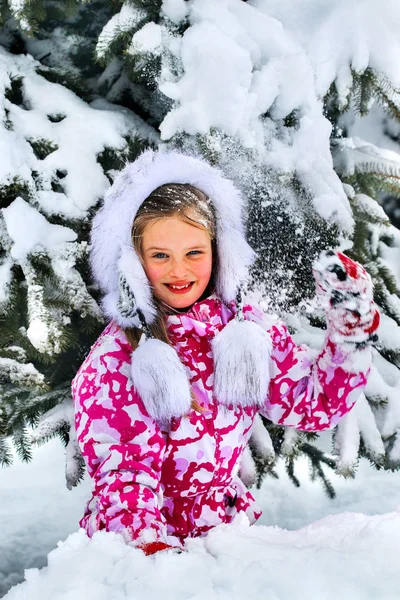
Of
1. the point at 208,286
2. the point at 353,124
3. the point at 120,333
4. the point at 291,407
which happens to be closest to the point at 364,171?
the point at 353,124

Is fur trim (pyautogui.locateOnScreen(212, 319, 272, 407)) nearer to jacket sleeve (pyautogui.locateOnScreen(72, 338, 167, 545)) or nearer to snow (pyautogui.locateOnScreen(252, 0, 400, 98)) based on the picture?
jacket sleeve (pyautogui.locateOnScreen(72, 338, 167, 545))

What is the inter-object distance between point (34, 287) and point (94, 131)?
0.69 metres

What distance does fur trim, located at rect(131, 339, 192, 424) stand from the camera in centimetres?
168

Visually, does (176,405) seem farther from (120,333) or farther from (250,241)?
(250,241)

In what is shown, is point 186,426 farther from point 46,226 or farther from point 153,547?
point 46,226

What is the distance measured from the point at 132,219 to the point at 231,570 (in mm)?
1078

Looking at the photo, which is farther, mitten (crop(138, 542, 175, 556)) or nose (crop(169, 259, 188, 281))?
nose (crop(169, 259, 188, 281))

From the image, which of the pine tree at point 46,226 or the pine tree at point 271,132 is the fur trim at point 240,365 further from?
the pine tree at point 46,226

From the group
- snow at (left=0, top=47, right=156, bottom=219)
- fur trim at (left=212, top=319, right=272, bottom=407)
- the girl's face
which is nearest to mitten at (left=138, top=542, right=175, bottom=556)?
fur trim at (left=212, top=319, right=272, bottom=407)

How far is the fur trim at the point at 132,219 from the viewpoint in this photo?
1846mm

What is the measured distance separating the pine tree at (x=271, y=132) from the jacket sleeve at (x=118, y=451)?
0.24 m

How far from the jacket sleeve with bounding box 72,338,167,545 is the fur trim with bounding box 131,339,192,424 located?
0.04 metres

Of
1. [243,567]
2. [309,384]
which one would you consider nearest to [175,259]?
[309,384]

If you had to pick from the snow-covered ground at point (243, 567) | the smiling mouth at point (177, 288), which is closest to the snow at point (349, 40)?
the smiling mouth at point (177, 288)
